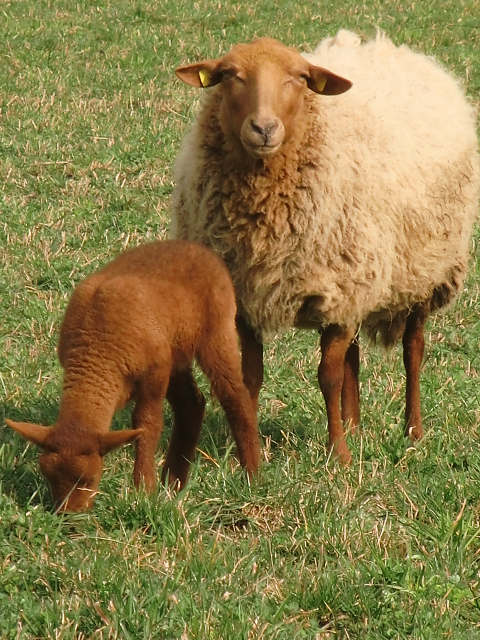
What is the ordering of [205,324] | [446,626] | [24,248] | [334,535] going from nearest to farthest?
[446,626]
[334,535]
[205,324]
[24,248]

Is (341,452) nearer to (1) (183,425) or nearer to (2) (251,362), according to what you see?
(2) (251,362)

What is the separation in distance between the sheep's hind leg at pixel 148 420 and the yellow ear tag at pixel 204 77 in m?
1.64

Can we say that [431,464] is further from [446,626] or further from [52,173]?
[52,173]

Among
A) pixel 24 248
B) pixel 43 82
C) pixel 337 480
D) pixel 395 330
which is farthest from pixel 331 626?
pixel 43 82

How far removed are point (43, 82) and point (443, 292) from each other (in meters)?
6.49

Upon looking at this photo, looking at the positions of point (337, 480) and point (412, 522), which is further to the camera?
point (337, 480)

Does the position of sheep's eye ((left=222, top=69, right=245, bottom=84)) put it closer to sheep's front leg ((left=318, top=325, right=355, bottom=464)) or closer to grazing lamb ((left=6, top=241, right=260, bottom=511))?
grazing lamb ((left=6, top=241, right=260, bottom=511))

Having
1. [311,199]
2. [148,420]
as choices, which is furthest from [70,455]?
[311,199]

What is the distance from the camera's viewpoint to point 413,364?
6305mm

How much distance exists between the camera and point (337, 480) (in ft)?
15.8

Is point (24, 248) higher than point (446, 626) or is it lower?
lower

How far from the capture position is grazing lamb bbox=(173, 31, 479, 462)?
512 cm

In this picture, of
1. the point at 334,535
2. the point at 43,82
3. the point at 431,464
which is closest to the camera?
the point at 334,535

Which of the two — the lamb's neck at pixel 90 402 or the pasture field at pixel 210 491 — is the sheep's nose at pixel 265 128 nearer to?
the lamb's neck at pixel 90 402
